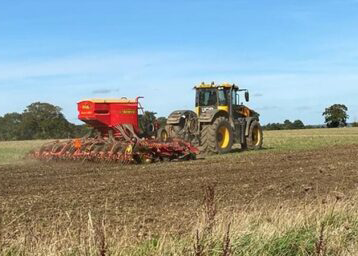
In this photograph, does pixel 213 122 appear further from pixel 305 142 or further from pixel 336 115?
pixel 336 115

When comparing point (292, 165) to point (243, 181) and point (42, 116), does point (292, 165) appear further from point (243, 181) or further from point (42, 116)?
point (42, 116)

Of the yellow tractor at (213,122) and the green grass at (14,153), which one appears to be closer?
the green grass at (14,153)

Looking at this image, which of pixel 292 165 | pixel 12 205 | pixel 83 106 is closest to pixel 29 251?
pixel 12 205

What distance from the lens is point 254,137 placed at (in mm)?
23328

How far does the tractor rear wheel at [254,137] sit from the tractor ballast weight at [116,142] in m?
4.75

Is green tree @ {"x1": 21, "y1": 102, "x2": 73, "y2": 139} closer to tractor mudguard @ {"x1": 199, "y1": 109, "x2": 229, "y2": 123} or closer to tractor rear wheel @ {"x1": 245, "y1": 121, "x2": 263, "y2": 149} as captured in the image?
tractor rear wheel @ {"x1": 245, "y1": 121, "x2": 263, "y2": 149}

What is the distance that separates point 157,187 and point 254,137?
41.0 ft

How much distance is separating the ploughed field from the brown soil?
0.02m

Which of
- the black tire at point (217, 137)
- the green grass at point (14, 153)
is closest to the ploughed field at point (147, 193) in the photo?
the green grass at point (14, 153)

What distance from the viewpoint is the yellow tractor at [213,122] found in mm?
20438

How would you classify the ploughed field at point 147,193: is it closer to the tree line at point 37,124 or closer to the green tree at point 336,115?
the tree line at point 37,124

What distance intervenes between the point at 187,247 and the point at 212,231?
0.30 meters

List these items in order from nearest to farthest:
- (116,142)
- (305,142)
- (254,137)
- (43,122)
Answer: (116,142)
(254,137)
(305,142)
(43,122)

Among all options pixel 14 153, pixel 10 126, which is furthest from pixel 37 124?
pixel 14 153
